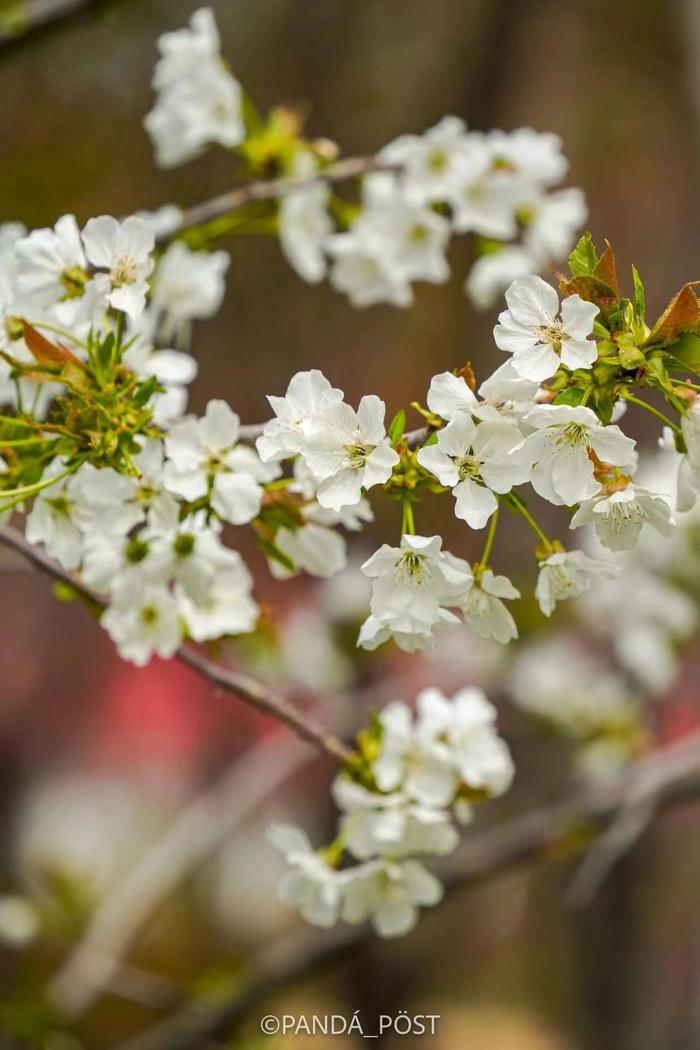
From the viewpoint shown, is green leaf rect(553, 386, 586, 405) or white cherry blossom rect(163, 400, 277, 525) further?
white cherry blossom rect(163, 400, 277, 525)

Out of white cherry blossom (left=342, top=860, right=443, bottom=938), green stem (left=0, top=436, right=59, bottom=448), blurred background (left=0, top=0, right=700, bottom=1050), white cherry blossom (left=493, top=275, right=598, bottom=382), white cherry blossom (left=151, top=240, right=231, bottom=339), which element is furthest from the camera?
blurred background (left=0, top=0, right=700, bottom=1050)

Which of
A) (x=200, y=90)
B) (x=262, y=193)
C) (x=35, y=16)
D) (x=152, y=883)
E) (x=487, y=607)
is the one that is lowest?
(x=152, y=883)

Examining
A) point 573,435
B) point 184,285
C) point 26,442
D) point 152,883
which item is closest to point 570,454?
point 573,435

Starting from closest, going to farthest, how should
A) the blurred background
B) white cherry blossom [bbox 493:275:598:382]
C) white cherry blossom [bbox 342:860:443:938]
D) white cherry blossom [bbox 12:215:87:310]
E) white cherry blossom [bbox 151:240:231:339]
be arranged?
white cherry blossom [bbox 493:275:598:382]
white cherry blossom [bbox 12:215:87:310]
white cherry blossom [bbox 342:860:443:938]
white cherry blossom [bbox 151:240:231:339]
the blurred background

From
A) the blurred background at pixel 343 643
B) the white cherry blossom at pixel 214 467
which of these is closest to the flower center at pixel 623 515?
the white cherry blossom at pixel 214 467

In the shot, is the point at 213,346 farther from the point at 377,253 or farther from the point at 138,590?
the point at 138,590

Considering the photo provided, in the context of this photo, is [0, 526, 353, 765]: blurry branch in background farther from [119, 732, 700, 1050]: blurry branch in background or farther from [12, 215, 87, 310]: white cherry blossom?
[119, 732, 700, 1050]: blurry branch in background

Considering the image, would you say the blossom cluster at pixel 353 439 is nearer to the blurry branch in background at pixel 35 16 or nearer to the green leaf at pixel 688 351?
the green leaf at pixel 688 351

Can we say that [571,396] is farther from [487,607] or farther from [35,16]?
[35,16]

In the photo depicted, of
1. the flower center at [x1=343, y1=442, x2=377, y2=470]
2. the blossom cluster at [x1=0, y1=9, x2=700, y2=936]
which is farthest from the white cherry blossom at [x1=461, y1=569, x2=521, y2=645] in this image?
the flower center at [x1=343, y1=442, x2=377, y2=470]
